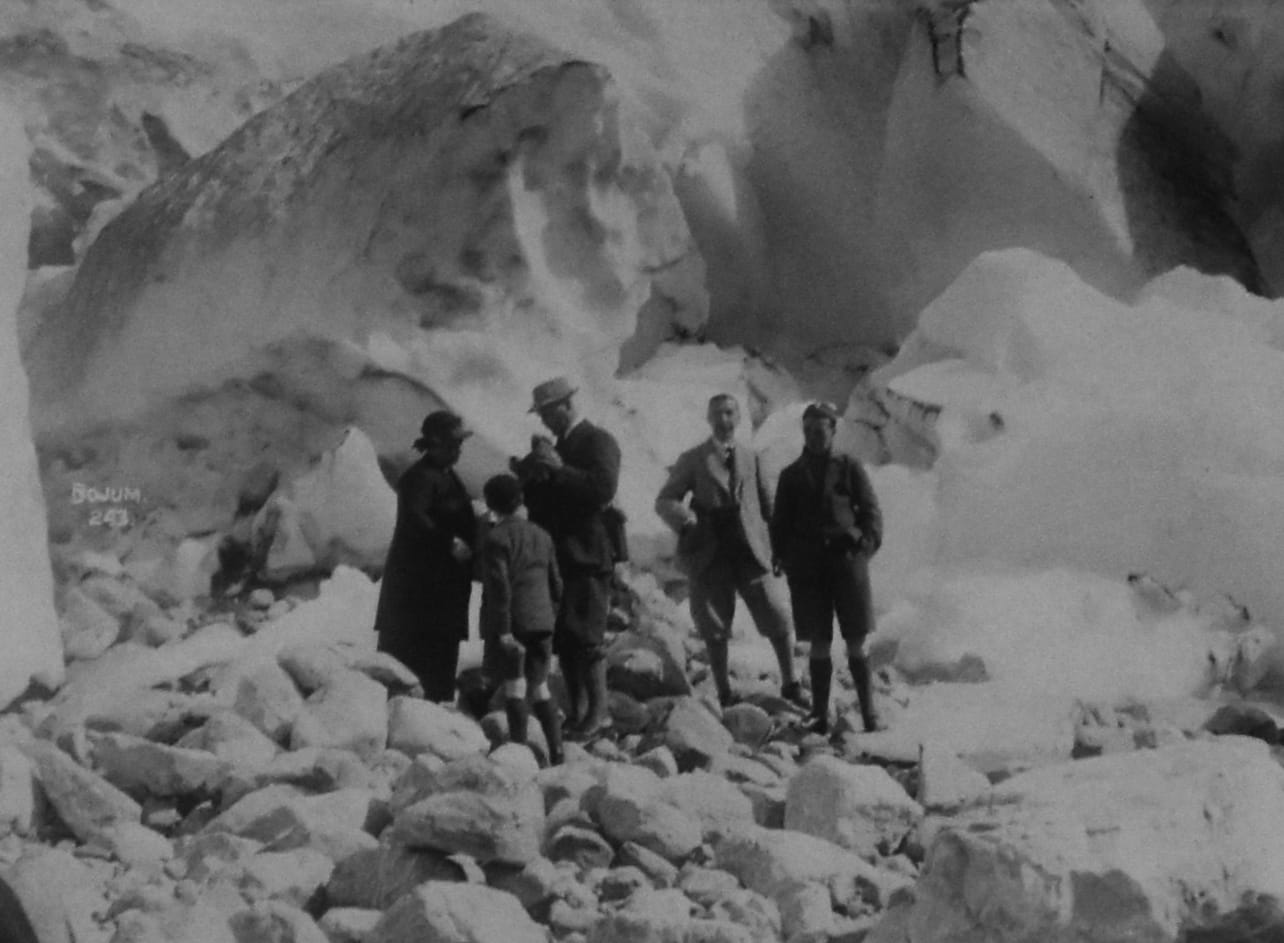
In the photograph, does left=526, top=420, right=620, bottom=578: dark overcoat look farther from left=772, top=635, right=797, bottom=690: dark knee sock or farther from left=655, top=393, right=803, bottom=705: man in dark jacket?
left=772, top=635, right=797, bottom=690: dark knee sock

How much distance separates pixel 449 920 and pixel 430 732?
72.5 inches

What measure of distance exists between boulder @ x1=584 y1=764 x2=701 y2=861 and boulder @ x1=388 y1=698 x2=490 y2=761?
0.90m

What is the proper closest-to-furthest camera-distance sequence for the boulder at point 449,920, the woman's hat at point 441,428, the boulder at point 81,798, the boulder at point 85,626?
the boulder at point 449,920
the boulder at point 81,798
the woman's hat at point 441,428
the boulder at point 85,626

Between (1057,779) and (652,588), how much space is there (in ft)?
17.5

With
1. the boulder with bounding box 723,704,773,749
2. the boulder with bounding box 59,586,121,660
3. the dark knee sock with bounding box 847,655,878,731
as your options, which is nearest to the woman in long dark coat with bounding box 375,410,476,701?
the boulder with bounding box 723,704,773,749

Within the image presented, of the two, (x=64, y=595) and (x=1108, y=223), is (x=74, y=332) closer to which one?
(x=64, y=595)

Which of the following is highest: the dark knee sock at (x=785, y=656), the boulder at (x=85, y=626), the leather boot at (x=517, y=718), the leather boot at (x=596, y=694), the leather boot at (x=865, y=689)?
the leather boot at (x=517, y=718)

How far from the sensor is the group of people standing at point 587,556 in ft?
19.0

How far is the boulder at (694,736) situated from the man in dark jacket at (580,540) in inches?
13.2

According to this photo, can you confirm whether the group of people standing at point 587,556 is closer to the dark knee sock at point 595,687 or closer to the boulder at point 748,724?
the dark knee sock at point 595,687

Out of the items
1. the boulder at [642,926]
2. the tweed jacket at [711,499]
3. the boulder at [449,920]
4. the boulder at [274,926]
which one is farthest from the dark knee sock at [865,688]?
the boulder at [274,926]

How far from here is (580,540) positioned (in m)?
6.30

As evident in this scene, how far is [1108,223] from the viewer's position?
39.2ft

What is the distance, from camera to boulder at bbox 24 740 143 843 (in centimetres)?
491
